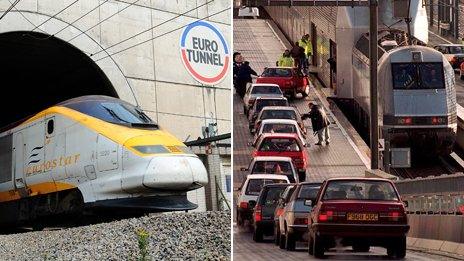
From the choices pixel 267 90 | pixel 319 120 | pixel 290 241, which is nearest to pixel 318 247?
pixel 290 241

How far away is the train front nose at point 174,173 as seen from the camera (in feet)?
71.9

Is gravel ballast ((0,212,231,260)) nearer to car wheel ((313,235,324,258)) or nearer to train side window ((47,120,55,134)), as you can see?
car wheel ((313,235,324,258))

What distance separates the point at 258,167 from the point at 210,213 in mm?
12211

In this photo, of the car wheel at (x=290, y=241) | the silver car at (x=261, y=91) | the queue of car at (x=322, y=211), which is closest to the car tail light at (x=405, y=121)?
the queue of car at (x=322, y=211)

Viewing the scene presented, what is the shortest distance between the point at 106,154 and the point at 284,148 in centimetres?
1454

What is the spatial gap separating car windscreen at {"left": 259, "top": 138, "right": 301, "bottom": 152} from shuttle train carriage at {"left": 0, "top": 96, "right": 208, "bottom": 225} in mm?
12138

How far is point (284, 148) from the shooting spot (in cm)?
3666

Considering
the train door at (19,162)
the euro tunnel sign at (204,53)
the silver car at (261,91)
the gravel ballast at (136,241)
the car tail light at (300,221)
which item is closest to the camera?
the gravel ballast at (136,241)

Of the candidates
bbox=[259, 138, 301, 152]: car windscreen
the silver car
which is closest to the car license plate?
bbox=[259, 138, 301, 152]: car windscreen

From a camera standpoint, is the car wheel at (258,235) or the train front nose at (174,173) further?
the car wheel at (258,235)

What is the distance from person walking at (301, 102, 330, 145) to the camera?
39031 millimetres

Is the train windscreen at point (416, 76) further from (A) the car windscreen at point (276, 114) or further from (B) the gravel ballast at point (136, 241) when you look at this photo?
(B) the gravel ballast at point (136, 241)

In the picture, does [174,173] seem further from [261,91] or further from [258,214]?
[261,91]

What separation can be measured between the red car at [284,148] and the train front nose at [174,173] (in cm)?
1258
